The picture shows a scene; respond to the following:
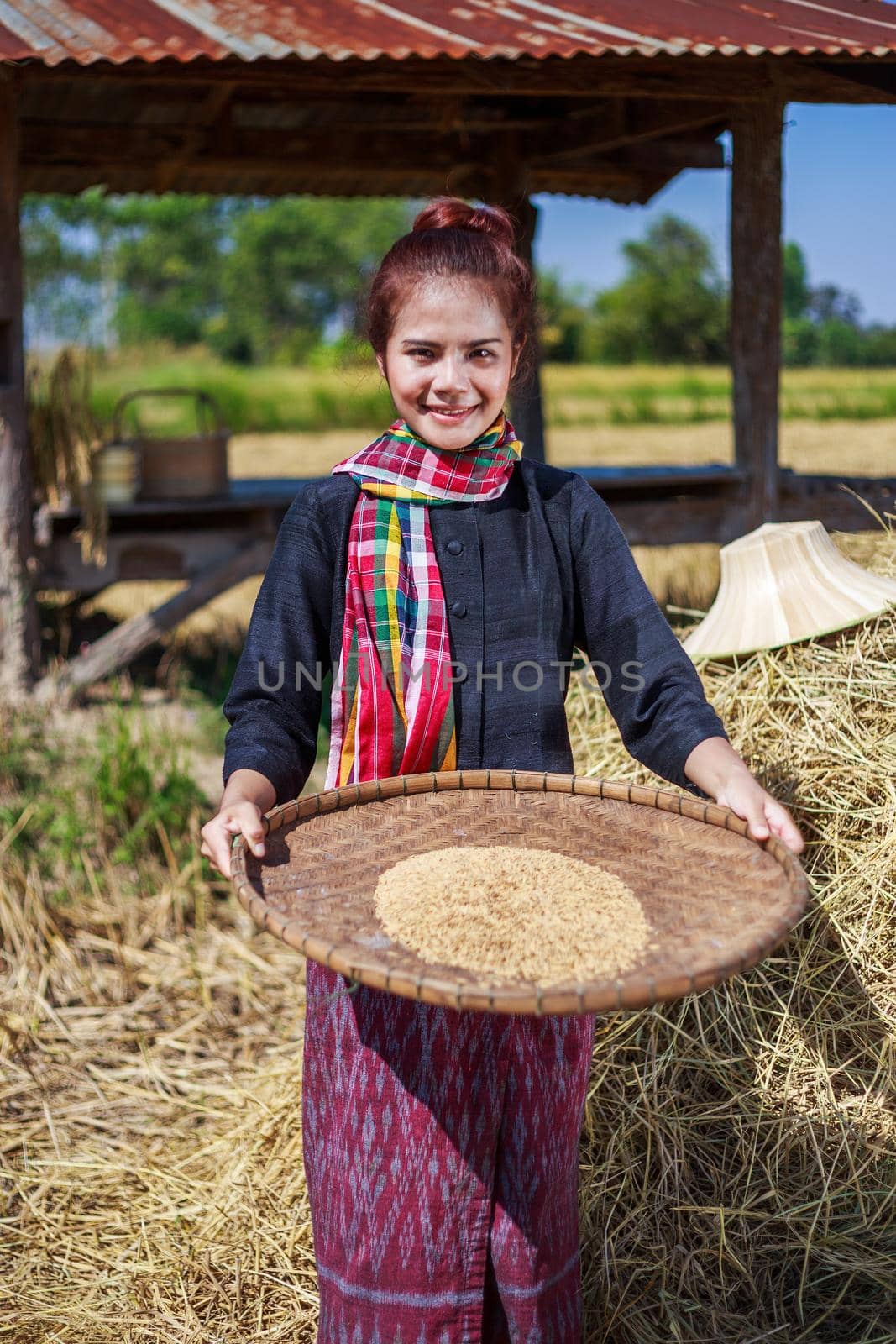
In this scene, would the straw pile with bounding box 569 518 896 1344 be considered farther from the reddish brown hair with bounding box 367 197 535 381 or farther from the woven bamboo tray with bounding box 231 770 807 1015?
the reddish brown hair with bounding box 367 197 535 381

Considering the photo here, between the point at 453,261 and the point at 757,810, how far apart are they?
874mm

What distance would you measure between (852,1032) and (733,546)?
102 cm

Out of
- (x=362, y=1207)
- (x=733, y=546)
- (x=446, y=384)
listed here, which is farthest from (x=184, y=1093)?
(x=446, y=384)

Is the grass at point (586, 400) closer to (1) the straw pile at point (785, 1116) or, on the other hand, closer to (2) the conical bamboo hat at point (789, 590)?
(2) the conical bamboo hat at point (789, 590)

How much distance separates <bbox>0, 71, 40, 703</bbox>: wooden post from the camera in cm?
479

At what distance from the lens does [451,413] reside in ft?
6.14

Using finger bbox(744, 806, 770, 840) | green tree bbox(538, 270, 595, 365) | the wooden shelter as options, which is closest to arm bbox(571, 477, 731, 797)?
finger bbox(744, 806, 770, 840)

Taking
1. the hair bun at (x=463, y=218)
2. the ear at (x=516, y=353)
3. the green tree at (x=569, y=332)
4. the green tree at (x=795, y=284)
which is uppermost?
the green tree at (x=795, y=284)

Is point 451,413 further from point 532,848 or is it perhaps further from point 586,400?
point 586,400

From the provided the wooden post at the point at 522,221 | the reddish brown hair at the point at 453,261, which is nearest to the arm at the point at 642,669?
the reddish brown hair at the point at 453,261

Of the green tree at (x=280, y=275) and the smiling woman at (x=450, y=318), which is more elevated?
the green tree at (x=280, y=275)

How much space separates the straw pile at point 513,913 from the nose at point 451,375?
2.14 feet

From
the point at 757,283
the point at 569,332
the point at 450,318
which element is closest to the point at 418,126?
Result: the point at 757,283

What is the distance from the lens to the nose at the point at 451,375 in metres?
1.83
